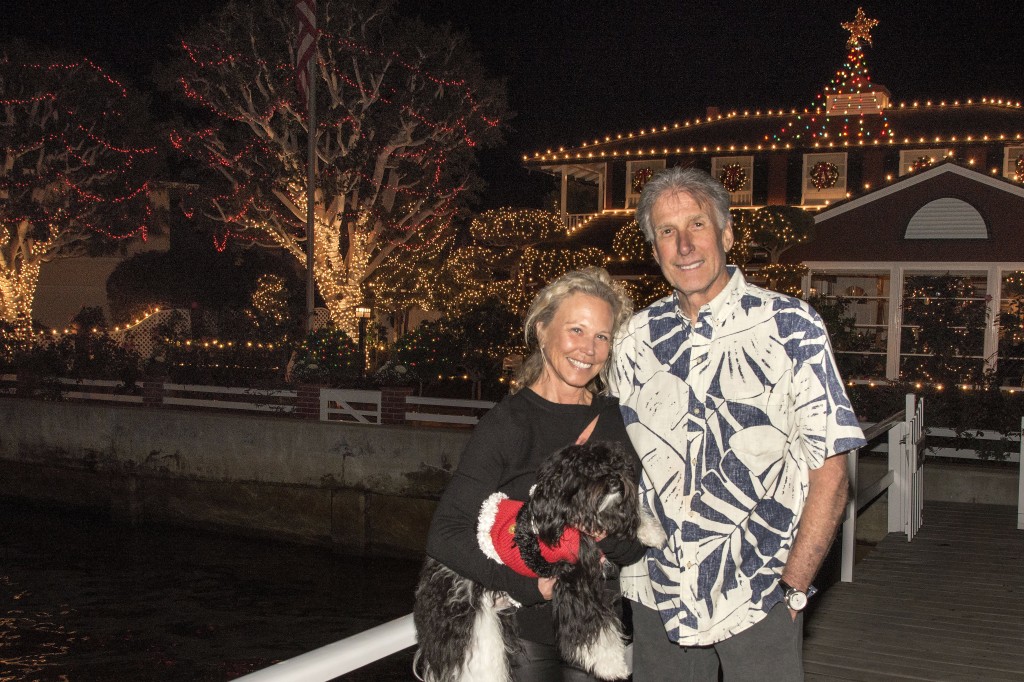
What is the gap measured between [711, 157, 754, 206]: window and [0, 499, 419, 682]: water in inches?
547

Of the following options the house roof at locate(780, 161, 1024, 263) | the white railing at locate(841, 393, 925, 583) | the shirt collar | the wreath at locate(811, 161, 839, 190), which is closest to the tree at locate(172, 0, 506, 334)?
the wreath at locate(811, 161, 839, 190)

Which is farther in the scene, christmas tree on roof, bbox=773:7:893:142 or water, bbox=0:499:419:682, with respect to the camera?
christmas tree on roof, bbox=773:7:893:142

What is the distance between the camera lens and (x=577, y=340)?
8.13 ft

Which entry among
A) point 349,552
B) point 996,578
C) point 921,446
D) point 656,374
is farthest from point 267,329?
point 656,374

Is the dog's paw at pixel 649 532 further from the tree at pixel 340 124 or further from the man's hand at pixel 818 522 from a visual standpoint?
the tree at pixel 340 124

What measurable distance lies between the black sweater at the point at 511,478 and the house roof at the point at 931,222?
17.0m

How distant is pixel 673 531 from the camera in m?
2.42

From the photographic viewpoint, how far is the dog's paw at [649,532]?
2.23 meters

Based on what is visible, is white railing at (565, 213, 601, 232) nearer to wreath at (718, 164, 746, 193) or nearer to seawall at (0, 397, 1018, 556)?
wreath at (718, 164, 746, 193)

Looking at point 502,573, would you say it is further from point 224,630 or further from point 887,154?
point 887,154

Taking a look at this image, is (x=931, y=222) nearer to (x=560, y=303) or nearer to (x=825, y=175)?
(x=825, y=175)

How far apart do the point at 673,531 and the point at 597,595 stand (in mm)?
311

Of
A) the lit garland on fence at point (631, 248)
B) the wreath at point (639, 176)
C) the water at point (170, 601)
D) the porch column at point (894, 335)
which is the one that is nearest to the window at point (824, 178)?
the wreath at point (639, 176)

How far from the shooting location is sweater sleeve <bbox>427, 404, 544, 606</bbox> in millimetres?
2180
